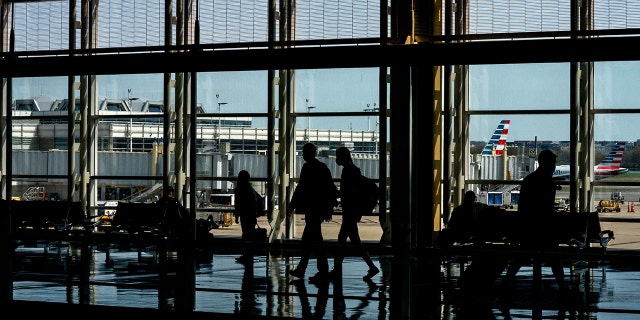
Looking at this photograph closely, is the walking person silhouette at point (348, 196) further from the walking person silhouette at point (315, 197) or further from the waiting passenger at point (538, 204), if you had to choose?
the waiting passenger at point (538, 204)

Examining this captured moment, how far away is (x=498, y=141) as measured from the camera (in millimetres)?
17891

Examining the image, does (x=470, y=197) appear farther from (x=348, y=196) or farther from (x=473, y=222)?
(x=348, y=196)

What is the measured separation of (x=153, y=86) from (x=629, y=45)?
1472cm

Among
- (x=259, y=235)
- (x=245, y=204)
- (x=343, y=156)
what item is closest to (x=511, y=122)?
(x=259, y=235)

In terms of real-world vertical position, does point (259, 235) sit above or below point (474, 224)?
below

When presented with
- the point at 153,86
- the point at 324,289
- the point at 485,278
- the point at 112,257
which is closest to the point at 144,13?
the point at 153,86

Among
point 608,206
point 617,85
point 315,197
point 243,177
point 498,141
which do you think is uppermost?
point 617,85

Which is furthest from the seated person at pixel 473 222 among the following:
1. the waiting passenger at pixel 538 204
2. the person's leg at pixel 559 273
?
the waiting passenger at pixel 538 204

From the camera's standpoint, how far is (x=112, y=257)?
15516 millimetres

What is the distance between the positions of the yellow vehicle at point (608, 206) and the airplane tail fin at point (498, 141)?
1964mm

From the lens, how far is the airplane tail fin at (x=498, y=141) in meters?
17.5

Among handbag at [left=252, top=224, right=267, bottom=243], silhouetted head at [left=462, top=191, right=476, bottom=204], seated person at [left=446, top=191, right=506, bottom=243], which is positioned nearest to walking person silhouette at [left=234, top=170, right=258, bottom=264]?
handbag at [left=252, top=224, right=267, bottom=243]

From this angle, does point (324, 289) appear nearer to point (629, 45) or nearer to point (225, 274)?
point (225, 274)

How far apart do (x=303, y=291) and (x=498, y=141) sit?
8457 millimetres
